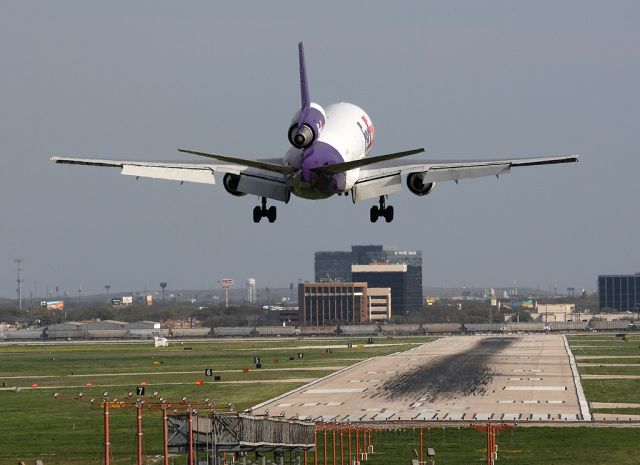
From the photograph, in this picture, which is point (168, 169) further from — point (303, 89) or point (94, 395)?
point (94, 395)

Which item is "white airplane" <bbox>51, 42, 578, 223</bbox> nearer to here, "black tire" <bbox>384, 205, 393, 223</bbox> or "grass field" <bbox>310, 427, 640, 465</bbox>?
"black tire" <bbox>384, 205, 393, 223</bbox>

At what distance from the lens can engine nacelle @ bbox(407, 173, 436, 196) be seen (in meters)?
77.0

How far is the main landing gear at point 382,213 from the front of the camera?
3204 inches

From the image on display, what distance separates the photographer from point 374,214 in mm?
81812

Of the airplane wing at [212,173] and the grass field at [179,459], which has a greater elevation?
the airplane wing at [212,173]

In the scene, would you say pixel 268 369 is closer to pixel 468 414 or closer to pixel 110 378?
pixel 110 378

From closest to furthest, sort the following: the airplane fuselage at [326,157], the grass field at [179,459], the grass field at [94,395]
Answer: the airplane fuselage at [326,157] < the grass field at [179,459] < the grass field at [94,395]

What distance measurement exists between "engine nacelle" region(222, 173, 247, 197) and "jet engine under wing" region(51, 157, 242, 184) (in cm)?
104

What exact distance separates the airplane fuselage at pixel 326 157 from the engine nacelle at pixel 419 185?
12.7 ft

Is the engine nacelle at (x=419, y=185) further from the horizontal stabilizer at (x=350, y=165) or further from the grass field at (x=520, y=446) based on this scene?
the grass field at (x=520, y=446)

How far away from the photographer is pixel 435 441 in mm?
104750

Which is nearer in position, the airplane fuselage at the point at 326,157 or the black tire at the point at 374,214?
the airplane fuselage at the point at 326,157

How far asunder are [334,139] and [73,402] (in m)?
74.1

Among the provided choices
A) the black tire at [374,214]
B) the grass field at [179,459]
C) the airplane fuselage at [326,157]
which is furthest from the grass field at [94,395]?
the airplane fuselage at [326,157]
